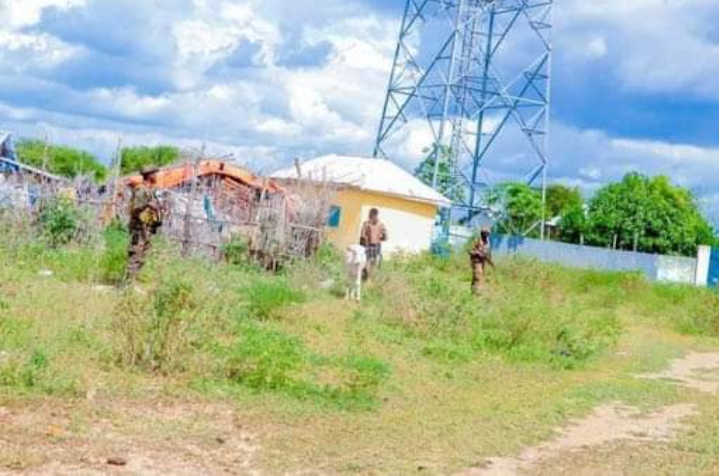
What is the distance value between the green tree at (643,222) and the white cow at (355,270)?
25616 mm

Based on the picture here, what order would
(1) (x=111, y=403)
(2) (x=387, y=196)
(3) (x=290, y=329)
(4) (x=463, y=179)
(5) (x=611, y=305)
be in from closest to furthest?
(1) (x=111, y=403) < (3) (x=290, y=329) < (5) (x=611, y=305) < (2) (x=387, y=196) < (4) (x=463, y=179)

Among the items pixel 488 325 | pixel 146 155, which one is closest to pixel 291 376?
pixel 488 325

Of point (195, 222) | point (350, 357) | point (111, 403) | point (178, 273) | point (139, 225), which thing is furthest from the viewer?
point (195, 222)

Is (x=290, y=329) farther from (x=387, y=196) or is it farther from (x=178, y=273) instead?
(x=387, y=196)

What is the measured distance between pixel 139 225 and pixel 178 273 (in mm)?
4652

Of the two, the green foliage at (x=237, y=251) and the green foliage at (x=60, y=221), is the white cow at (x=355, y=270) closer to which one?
A: the green foliage at (x=237, y=251)

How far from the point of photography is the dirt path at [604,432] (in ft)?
24.1

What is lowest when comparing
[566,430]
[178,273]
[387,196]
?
[566,430]

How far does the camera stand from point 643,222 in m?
40.0

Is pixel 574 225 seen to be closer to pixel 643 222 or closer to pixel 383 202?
pixel 643 222

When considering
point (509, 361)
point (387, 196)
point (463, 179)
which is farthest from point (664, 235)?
point (509, 361)

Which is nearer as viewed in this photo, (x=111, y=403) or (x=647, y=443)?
(x=111, y=403)

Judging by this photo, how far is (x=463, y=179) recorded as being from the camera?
38.8 metres

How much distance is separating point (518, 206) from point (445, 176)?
466 cm
